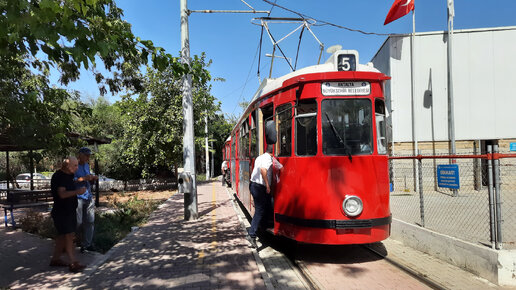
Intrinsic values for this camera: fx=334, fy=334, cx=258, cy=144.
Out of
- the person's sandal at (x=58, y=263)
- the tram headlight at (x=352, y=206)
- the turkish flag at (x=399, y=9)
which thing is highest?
the turkish flag at (x=399, y=9)

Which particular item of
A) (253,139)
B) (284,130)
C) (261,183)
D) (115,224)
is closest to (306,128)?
(284,130)

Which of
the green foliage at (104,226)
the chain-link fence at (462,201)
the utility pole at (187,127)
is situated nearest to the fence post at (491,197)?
the chain-link fence at (462,201)

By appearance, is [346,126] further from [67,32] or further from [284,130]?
[67,32]

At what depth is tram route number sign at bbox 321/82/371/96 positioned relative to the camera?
5.16 meters

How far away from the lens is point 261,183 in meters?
5.88

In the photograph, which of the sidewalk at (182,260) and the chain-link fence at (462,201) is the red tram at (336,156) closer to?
the sidewalk at (182,260)

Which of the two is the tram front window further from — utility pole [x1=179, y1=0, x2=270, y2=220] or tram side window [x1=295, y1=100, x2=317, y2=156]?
utility pole [x1=179, y1=0, x2=270, y2=220]

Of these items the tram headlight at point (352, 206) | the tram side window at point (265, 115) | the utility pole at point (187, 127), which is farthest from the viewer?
the utility pole at point (187, 127)

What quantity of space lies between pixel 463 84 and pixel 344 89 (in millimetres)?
11874

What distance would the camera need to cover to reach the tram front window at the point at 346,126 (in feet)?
16.7

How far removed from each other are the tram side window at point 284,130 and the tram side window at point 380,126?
4.49 ft

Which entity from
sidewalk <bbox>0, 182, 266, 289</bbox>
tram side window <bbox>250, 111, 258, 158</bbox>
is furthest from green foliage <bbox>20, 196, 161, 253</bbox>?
tram side window <bbox>250, 111, 258, 158</bbox>

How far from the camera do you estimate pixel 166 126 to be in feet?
55.1

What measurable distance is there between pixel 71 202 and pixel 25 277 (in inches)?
46.8
